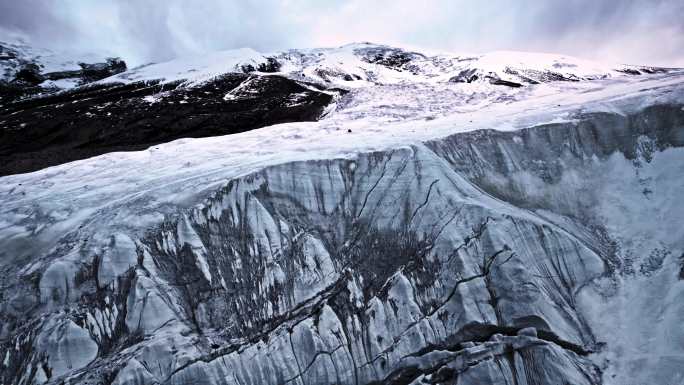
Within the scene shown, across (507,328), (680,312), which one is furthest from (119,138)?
(680,312)

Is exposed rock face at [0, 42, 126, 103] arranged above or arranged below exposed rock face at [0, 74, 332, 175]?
above

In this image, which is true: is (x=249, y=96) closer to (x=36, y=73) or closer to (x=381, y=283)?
(x=381, y=283)

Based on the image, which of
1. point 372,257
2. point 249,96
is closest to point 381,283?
point 372,257

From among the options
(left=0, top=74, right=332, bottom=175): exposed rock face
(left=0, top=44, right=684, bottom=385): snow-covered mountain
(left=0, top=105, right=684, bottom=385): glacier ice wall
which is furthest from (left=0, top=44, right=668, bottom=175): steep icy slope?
(left=0, top=105, right=684, bottom=385): glacier ice wall

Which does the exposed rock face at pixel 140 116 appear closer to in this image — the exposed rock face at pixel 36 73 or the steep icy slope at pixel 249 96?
the steep icy slope at pixel 249 96

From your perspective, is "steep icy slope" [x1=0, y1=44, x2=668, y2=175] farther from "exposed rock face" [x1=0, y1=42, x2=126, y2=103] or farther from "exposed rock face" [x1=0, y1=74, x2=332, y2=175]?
"exposed rock face" [x1=0, y1=42, x2=126, y2=103]

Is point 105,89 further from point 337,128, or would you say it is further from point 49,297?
point 49,297

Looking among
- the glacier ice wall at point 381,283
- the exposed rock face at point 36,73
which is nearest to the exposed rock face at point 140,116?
the glacier ice wall at point 381,283

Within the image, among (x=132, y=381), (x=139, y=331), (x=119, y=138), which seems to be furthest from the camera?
(x=119, y=138)

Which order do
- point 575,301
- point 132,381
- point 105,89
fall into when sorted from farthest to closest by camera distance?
point 105,89
point 575,301
point 132,381
